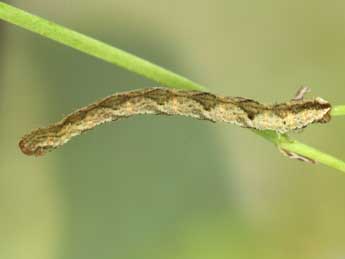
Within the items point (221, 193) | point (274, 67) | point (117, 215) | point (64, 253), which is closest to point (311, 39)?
point (274, 67)

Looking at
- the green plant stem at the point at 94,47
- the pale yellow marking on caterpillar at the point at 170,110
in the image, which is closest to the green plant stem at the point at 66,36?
the green plant stem at the point at 94,47

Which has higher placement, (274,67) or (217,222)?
(274,67)

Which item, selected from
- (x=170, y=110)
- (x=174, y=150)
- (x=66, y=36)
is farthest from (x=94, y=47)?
(x=174, y=150)

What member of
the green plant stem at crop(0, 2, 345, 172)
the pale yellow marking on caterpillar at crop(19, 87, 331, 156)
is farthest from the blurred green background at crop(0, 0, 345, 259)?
the green plant stem at crop(0, 2, 345, 172)

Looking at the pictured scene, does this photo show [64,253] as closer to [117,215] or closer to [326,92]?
[117,215]

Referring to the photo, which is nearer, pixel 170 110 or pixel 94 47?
pixel 94 47

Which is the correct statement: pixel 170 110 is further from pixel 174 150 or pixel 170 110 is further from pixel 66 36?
pixel 174 150

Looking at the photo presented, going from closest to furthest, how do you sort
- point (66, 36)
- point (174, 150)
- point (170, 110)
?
point (66, 36) < point (170, 110) < point (174, 150)

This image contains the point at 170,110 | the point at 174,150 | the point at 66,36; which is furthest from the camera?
the point at 174,150
